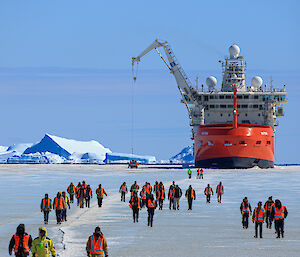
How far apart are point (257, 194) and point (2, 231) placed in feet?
71.8

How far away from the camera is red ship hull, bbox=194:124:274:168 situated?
93.8 metres

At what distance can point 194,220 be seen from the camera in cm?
2800

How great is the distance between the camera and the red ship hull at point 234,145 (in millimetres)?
93750

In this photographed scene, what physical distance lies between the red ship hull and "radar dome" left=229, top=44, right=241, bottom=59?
22158mm

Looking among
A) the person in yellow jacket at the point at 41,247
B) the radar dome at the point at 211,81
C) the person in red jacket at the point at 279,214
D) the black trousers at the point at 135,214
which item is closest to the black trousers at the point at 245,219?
the person in red jacket at the point at 279,214

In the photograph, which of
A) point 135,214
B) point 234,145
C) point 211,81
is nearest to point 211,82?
point 211,81

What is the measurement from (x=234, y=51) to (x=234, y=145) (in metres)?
27.8

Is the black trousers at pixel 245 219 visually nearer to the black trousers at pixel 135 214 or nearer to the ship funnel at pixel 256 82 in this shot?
→ the black trousers at pixel 135 214

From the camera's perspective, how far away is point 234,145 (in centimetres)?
9369

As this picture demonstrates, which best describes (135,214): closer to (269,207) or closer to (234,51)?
(269,207)

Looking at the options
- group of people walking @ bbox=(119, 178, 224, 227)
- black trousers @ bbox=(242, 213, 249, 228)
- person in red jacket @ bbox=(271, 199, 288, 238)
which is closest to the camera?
person in red jacket @ bbox=(271, 199, 288, 238)

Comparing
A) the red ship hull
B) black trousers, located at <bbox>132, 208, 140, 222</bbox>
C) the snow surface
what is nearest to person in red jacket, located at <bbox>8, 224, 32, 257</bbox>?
the snow surface

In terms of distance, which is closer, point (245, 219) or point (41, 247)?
point (41, 247)

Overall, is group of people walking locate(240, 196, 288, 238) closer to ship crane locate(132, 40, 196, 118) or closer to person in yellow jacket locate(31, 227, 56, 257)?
person in yellow jacket locate(31, 227, 56, 257)
